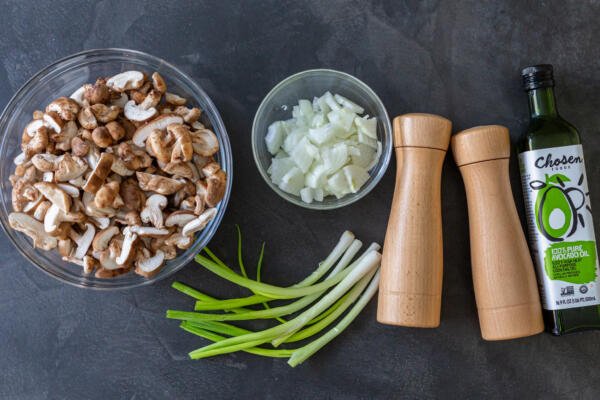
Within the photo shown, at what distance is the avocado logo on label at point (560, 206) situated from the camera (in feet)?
5.03

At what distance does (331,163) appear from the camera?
1529mm

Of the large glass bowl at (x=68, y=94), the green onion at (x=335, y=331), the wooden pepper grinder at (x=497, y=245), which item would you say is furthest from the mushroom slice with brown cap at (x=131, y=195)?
the wooden pepper grinder at (x=497, y=245)

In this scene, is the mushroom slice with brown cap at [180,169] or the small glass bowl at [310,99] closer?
the mushroom slice with brown cap at [180,169]

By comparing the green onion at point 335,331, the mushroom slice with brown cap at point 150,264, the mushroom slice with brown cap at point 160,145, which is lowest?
the green onion at point 335,331

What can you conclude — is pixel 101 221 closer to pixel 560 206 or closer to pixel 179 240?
pixel 179 240

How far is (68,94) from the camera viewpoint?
5.20 feet

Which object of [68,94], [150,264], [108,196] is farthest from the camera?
[68,94]

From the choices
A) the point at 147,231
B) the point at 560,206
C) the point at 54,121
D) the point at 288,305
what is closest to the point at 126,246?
the point at 147,231

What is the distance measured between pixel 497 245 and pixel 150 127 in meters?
1.05

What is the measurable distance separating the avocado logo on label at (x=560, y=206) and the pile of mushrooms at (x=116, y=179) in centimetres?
95

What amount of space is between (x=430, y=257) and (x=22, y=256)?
4.12ft

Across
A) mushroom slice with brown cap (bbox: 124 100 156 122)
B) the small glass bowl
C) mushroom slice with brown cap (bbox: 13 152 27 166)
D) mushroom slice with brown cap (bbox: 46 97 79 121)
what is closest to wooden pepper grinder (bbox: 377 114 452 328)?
the small glass bowl

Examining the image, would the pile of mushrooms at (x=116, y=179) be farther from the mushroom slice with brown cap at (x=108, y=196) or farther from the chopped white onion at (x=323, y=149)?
the chopped white onion at (x=323, y=149)

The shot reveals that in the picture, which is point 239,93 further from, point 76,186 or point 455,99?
point 455,99
